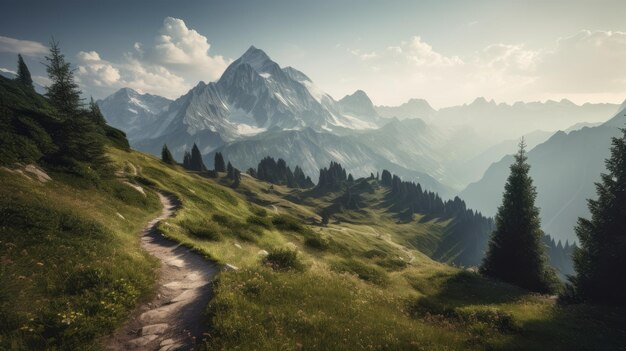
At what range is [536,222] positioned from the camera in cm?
3684

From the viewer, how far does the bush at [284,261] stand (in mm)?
17953

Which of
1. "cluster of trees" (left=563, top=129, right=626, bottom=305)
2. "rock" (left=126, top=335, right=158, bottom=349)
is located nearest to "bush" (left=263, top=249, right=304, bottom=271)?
"rock" (left=126, top=335, right=158, bottom=349)

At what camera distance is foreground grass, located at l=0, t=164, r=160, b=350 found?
8602mm

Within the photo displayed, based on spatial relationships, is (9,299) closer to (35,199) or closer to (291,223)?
(35,199)

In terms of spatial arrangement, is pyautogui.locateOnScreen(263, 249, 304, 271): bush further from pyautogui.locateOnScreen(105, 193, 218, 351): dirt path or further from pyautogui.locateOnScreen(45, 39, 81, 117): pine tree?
pyautogui.locateOnScreen(45, 39, 81, 117): pine tree

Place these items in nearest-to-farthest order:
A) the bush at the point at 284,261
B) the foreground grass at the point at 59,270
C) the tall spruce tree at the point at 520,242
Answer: the foreground grass at the point at 59,270, the bush at the point at 284,261, the tall spruce tree at the point at 520,242

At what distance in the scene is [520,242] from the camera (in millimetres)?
37094

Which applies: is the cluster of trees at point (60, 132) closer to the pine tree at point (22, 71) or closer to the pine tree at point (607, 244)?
the pine tree at point (607, 244)

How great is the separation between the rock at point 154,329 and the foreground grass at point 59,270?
0.98 metres

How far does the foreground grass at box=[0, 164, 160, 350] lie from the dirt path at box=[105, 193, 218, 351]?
22.9 inches

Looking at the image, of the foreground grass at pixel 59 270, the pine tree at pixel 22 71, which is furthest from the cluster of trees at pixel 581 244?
the pine tree at pixel 22 71

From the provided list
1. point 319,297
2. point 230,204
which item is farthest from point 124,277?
point 230,204

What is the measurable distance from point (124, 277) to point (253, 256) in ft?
38.0

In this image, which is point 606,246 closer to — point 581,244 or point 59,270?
point 581,244
